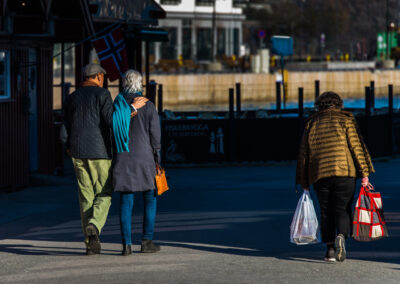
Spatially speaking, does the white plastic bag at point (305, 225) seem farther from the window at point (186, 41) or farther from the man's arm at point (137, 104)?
the window at point (186, 41)

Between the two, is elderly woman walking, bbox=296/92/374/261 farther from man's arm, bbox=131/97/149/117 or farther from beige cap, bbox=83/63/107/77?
beige cap, bbox=83/63/107/77

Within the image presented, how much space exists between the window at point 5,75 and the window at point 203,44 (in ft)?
244

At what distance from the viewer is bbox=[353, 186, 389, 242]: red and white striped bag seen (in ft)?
27.7

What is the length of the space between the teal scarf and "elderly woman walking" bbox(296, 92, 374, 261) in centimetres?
156

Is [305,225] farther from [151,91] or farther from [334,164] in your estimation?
[151,91]

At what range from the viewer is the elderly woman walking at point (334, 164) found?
837 centimetres

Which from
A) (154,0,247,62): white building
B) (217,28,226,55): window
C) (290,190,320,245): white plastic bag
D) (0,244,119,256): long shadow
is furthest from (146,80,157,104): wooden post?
(217,28,226,55): window

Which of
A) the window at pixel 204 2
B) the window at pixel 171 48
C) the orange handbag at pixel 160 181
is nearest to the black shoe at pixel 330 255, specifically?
the orange handbag at pixel 160 181

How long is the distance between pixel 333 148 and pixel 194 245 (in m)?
1.86

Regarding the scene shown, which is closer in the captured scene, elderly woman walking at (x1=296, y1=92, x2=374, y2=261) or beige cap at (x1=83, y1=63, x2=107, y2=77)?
elderly woman walking at (x1=296, y1=92, x2=374, y2=261)

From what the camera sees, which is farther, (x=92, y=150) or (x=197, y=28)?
(x=197, y=28)

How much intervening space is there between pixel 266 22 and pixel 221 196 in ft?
307

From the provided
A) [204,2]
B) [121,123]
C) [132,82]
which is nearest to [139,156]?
[121,123]

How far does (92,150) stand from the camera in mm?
8812
